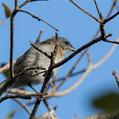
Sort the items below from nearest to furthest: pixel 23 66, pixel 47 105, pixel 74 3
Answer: pixel 74 3 < pixel 47 105 < pixel 23 66

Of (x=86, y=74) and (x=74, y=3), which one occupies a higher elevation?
(x=74, y=3)

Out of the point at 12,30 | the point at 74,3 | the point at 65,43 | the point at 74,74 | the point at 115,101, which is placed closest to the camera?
the point at 115,101

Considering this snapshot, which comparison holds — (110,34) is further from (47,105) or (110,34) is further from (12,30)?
(47,105)

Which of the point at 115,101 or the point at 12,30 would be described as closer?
Answer: the point at 115,101

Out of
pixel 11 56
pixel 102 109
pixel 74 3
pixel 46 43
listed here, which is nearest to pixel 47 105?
pixel 11 56

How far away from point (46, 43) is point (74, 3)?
16.0ft

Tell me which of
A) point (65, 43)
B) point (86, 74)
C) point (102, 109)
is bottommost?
point (65, 43)

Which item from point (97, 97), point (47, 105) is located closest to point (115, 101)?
point (97, 97)

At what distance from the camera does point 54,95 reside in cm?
213

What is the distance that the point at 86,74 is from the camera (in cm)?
274

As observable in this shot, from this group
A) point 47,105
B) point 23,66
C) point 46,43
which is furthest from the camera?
point 46,43

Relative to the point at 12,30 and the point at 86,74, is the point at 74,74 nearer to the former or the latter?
the point at 86,74

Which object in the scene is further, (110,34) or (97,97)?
(110,34)

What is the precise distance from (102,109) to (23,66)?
533 centimetres
